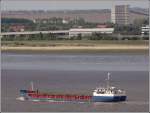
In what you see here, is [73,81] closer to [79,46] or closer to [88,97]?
[88,97]

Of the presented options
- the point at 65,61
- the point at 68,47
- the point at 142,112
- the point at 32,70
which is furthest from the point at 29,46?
the point at 142,112

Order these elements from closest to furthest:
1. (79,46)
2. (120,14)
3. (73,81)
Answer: (73,81)
(79,46)
(120,14)

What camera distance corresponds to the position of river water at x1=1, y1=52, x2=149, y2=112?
32406mm

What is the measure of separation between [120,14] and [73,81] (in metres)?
113

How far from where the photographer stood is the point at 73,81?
42.7m

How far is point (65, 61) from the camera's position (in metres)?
60.5

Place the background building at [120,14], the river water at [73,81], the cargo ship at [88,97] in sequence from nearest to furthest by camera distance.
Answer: the river water at [73,81] < the cargo ship at [88,97] < the background building at [120,14]

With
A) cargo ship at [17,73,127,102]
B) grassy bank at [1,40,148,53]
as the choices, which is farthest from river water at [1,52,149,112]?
grassy bank at [1,40,148,53]

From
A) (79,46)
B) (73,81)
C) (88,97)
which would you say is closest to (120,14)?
(79,46)

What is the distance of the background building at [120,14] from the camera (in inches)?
5972

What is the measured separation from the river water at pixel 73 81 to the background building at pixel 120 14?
91074 millimetres

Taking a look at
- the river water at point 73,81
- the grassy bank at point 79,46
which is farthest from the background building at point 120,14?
the river water at point 73,81

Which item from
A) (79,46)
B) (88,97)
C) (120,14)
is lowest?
(120,14)

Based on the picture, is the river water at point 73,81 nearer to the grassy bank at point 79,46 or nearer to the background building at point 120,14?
the grassy bank at point 79,46
